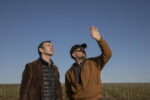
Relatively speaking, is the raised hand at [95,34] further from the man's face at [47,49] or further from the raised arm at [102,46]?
the man's face at [47,49]

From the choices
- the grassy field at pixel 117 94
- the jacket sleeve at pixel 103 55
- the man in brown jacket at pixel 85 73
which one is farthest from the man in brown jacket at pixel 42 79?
the grassy field at pixel 117 94

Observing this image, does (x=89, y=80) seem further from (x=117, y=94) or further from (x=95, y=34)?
(x=117, y=94)

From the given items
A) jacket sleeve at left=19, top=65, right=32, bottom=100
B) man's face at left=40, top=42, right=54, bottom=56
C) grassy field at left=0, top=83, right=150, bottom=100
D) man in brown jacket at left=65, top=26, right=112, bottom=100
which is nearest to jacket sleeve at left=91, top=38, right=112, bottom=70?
man in brown jacket at left=65, top=26, right=112, bottom=100

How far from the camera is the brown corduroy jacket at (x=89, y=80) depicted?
4.47m

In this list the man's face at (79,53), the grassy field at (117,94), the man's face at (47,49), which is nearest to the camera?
the man's face at (79,53)

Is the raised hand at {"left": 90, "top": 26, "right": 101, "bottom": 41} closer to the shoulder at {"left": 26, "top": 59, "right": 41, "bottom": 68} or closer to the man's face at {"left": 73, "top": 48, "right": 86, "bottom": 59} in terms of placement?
the man's face at {"left": 73, "top": 48, "right": 86, "bottom": 59}

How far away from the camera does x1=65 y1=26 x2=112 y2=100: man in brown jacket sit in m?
4.50

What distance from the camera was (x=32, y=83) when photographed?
496 cm

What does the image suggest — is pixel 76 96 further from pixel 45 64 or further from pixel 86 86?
pixel 45 64


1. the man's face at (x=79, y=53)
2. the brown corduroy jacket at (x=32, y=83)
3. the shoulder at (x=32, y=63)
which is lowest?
the brown corduroy jacket at (x=32, y=83)

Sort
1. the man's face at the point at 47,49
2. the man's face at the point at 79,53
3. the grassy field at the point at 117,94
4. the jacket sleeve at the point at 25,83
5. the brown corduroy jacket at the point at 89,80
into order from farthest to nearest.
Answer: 1. the grassy field at the point at 117,94
2. the man's face at the point at 47,49
3. the man's face at the point at 79,53
4. the jacket sleeve at the point at 25,83
5. the brown corduroy jacket at the point at 89,80

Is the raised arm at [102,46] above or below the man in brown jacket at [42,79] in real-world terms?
above

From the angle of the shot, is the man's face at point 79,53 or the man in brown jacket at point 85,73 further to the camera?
the man's face at point 79,53

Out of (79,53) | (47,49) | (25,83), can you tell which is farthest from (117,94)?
(25,83)
